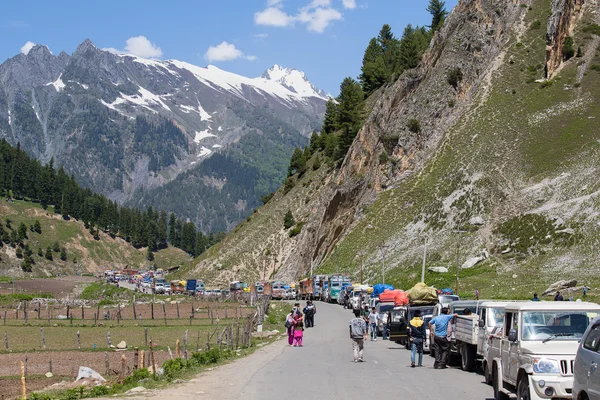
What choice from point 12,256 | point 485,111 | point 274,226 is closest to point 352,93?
point 274,226

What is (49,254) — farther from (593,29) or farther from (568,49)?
(593,29)

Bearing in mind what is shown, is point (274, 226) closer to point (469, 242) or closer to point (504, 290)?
point (469, 242)

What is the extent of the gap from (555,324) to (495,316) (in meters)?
5.94

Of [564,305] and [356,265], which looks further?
[356,265]

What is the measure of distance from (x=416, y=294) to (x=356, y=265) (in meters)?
52.7

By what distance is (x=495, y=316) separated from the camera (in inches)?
823

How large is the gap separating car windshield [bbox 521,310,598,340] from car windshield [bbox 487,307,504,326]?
17.3 feet

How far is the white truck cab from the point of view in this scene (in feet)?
44.0

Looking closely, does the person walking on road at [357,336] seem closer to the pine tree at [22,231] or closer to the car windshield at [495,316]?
the car windshield at [495,316]

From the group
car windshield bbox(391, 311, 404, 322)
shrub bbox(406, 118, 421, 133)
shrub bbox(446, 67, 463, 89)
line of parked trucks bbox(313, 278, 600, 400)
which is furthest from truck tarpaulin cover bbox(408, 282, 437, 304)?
shrub bbox(446, 67, 463, 89)

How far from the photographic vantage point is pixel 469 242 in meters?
71.8

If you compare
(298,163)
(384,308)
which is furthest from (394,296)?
(298,163)

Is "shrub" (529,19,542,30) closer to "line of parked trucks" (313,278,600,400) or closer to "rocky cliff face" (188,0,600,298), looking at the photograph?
"rocky cliff face" (188,0,600,298)

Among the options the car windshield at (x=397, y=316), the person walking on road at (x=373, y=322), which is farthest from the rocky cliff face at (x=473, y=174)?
the car windshield at (x=397, y=316)
